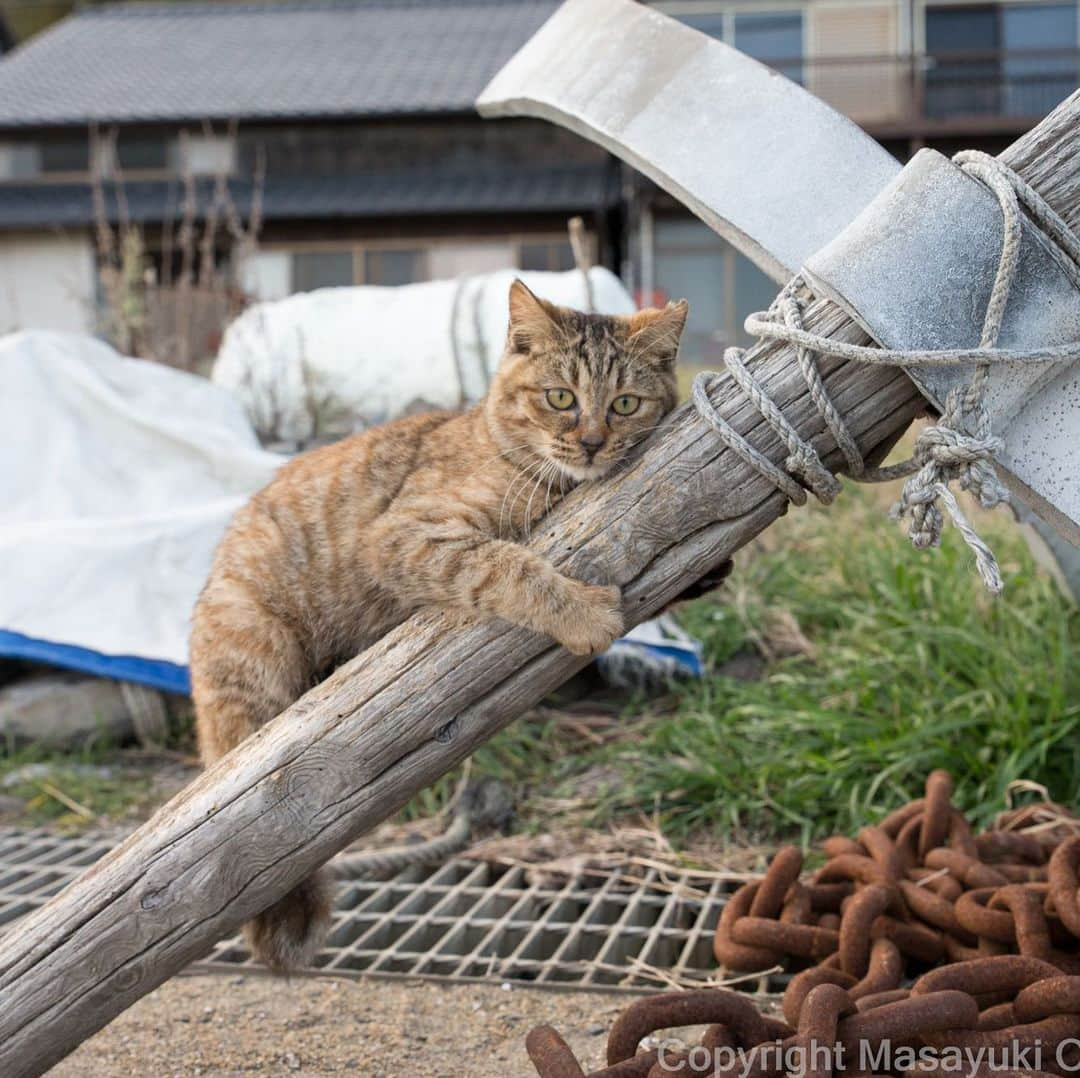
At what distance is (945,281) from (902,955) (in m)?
1.52

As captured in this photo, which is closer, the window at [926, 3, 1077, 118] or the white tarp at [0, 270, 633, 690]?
the white tarp at [0, 270, 633, 690]

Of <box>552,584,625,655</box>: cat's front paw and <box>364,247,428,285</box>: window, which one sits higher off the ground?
<box>364,247,428,285</box>: window

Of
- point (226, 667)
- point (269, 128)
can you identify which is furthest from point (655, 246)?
point (226, 667)

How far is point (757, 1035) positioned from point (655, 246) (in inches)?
633

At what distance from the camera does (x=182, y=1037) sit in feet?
8.54

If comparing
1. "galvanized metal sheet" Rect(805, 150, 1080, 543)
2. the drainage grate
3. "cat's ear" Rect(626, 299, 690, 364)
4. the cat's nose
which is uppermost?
"galvanized metal sheet" Rect(805, 150, 1080, 543)

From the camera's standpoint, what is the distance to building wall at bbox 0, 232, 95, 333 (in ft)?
57.1

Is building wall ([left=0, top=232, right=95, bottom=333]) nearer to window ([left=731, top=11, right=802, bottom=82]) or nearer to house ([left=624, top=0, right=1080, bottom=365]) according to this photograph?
house ([left=624, top=0, right=1080, bottom=365])

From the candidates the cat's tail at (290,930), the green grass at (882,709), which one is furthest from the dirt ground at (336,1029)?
the green grass at (882,709)

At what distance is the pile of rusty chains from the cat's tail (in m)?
0.50

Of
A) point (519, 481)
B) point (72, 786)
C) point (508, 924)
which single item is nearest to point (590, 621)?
point (519, 481)

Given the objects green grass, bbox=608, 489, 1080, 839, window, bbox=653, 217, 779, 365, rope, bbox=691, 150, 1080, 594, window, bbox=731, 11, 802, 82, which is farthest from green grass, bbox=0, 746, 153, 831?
window, bbox=731, 11, 802, 82

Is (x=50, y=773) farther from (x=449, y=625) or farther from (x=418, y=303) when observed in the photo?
(x=418, y=303)

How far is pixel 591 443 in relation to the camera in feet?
7.68
